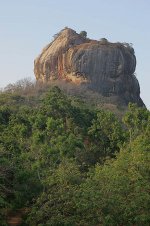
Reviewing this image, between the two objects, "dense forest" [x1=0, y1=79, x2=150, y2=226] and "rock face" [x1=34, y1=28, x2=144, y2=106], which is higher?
"rock face" [x1=34, y1=28, x2=144, y2=106]

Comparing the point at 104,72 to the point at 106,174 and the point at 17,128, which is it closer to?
the point at 17,128

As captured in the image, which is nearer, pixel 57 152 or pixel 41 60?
pixel 57 152

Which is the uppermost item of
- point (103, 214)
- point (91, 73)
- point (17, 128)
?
point (91, 73)

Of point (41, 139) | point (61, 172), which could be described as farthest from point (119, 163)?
point (41, 139)

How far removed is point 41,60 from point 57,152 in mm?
36152

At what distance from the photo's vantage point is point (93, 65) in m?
51.6

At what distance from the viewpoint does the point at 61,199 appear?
14.4 metres

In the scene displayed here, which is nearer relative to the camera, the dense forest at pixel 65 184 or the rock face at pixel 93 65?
the dense forest at pixel 65 184

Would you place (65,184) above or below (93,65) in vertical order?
below

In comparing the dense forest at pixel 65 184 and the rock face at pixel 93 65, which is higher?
the rock face at pixel 93 65

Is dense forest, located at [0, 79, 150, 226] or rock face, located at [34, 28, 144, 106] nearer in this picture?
dense forest, located at [0, 79, 150, 226]

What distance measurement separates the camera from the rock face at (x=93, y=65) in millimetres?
51562

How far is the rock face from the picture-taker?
51.6 m

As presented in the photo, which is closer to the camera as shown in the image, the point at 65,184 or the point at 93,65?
the point at 65,184
